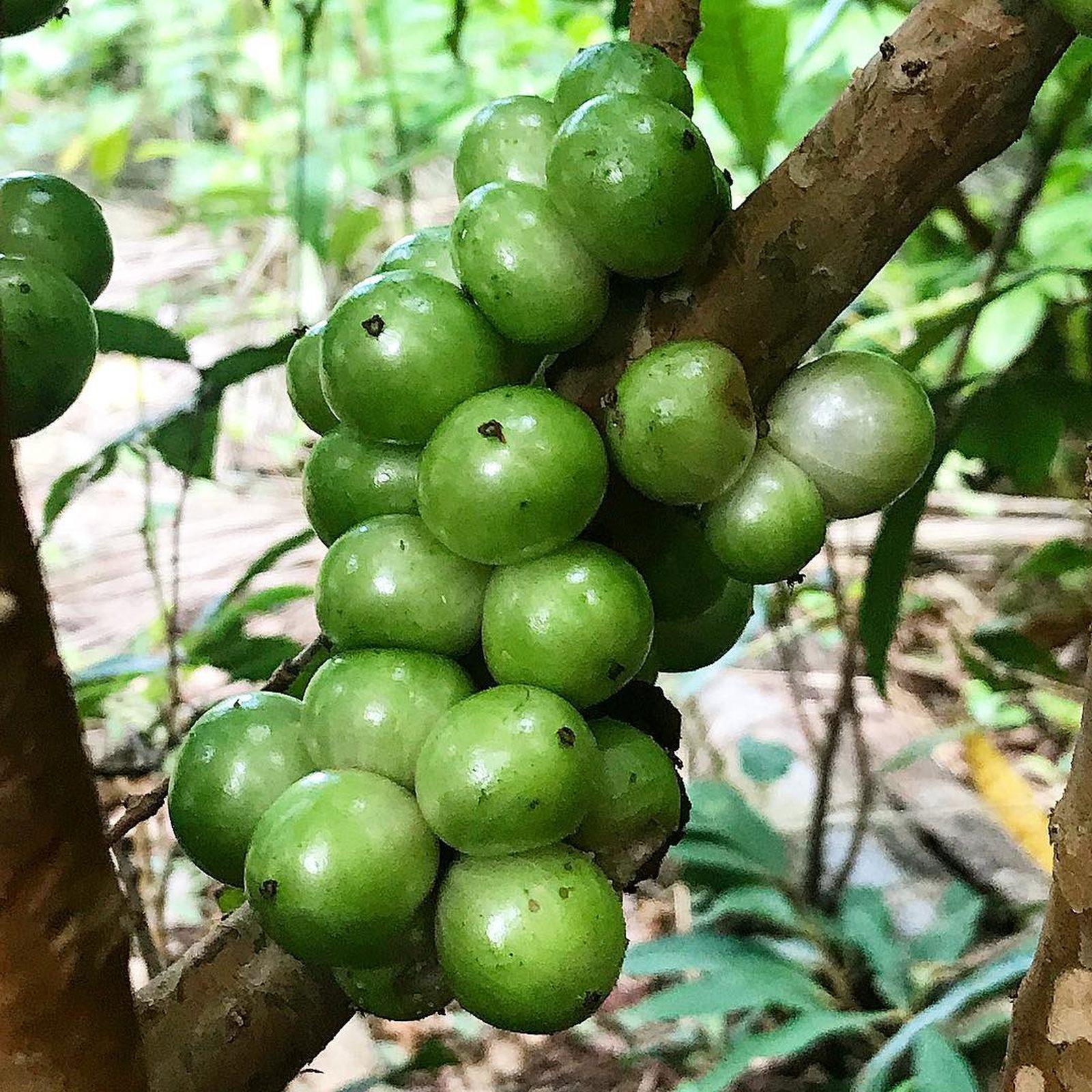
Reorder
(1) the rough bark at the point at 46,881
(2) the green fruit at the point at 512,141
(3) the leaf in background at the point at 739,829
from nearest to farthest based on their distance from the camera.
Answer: (1) the rough bark at the point at 46,881
(2) the green fruit at the point at 512,141
(3) the leaf in background at the point at 739,829

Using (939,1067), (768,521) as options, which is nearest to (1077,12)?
(768,521)

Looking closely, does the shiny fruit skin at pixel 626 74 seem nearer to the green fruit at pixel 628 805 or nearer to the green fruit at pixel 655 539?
the green fruit at pixel 655 539

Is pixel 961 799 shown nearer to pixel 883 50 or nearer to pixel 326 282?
pixel 883 50

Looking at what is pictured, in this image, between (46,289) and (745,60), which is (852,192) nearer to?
(46,289)

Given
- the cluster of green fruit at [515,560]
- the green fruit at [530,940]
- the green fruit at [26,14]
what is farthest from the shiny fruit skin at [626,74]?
the green fruit at [530,940]

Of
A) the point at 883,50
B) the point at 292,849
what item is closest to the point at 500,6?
the point at 883,50

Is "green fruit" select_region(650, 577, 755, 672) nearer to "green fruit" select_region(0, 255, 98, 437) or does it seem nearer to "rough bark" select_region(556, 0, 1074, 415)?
"rough bark" select_region(556, 0, 1074, 415)
